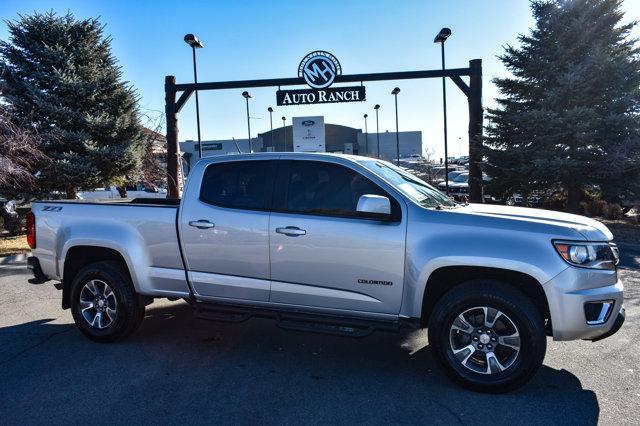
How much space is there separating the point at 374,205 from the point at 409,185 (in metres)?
0.86

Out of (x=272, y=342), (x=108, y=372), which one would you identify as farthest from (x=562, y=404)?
(x=108, y=372)

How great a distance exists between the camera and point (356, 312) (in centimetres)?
431

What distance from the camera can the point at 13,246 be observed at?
39.5 ft

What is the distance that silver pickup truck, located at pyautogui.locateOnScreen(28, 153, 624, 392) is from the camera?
3799mm

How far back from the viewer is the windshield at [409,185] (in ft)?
14.6

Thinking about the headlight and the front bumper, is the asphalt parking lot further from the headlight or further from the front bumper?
the headlight

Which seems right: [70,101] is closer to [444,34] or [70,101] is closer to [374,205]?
[444,34]

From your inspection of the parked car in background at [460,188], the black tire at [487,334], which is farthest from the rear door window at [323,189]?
the parked car in background at [460,188]

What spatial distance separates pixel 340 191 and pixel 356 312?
1.08 m

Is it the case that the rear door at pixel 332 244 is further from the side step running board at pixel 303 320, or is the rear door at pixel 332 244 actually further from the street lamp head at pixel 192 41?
the street lamp head at pixel 192 41

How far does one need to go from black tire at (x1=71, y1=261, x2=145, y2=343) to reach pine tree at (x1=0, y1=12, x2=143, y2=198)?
9399 mm

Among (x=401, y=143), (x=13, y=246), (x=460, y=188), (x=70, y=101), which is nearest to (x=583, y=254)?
(x=13, y=246)

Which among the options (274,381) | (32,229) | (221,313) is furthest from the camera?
(32,229)

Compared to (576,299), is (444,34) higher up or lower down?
higher up
